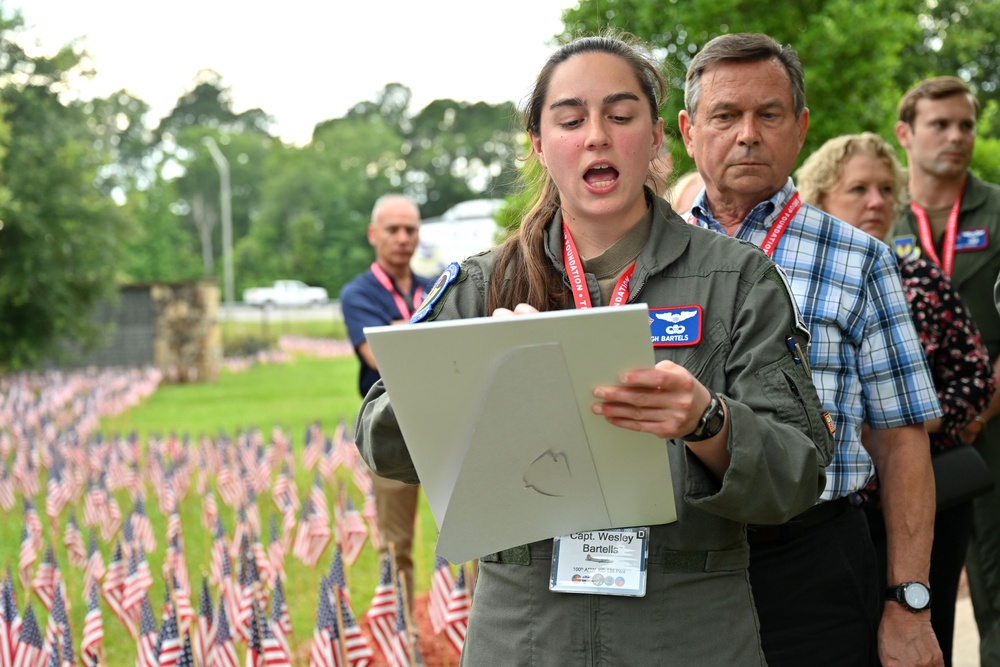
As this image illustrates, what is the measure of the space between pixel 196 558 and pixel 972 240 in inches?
244

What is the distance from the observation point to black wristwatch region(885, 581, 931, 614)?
249 cm

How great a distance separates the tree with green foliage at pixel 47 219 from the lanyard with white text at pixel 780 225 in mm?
17806

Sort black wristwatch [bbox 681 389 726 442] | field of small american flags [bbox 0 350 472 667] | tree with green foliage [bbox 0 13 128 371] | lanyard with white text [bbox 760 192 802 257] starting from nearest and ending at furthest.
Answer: black wristwatch [bbox 681 389 726 442], lanyard with white text [bbox 760 192 802 257], field of small american flags [bbox 0 350 472 667], tree with green foliage [bbox 0 13 128 371]

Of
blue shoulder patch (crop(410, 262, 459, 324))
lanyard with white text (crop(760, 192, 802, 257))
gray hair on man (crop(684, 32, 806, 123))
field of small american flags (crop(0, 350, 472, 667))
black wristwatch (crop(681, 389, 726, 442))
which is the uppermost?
gray hair on man (crop(684, 32, 806, 123))

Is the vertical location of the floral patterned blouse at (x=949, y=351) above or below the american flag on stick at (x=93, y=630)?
above

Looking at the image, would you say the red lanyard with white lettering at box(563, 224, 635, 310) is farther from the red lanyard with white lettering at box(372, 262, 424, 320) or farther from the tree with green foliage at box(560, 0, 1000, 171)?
the tree with green foliage at box(560, 0, 1000, 171)

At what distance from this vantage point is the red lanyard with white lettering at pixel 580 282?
1877 mm

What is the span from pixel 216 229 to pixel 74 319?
6318 centimetres

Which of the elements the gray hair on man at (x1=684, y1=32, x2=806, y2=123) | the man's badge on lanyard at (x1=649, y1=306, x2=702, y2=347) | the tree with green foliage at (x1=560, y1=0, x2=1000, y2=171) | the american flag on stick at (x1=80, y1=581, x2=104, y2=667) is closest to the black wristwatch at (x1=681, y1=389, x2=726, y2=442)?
the man's badge on lanyard at (x1=649, y1=306, x2=702, y2=347)

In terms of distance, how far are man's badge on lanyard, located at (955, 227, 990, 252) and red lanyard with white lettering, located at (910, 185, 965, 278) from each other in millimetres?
20

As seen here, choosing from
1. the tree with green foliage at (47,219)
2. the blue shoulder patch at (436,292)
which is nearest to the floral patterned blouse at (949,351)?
the blue shoulder patch at (436,292)

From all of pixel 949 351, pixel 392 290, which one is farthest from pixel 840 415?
pixel 392 290

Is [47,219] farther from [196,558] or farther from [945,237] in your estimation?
[945,237]

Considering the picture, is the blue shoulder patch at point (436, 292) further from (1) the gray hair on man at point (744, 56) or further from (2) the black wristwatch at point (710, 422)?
(1) the gray hair on man at point (744, 56)
